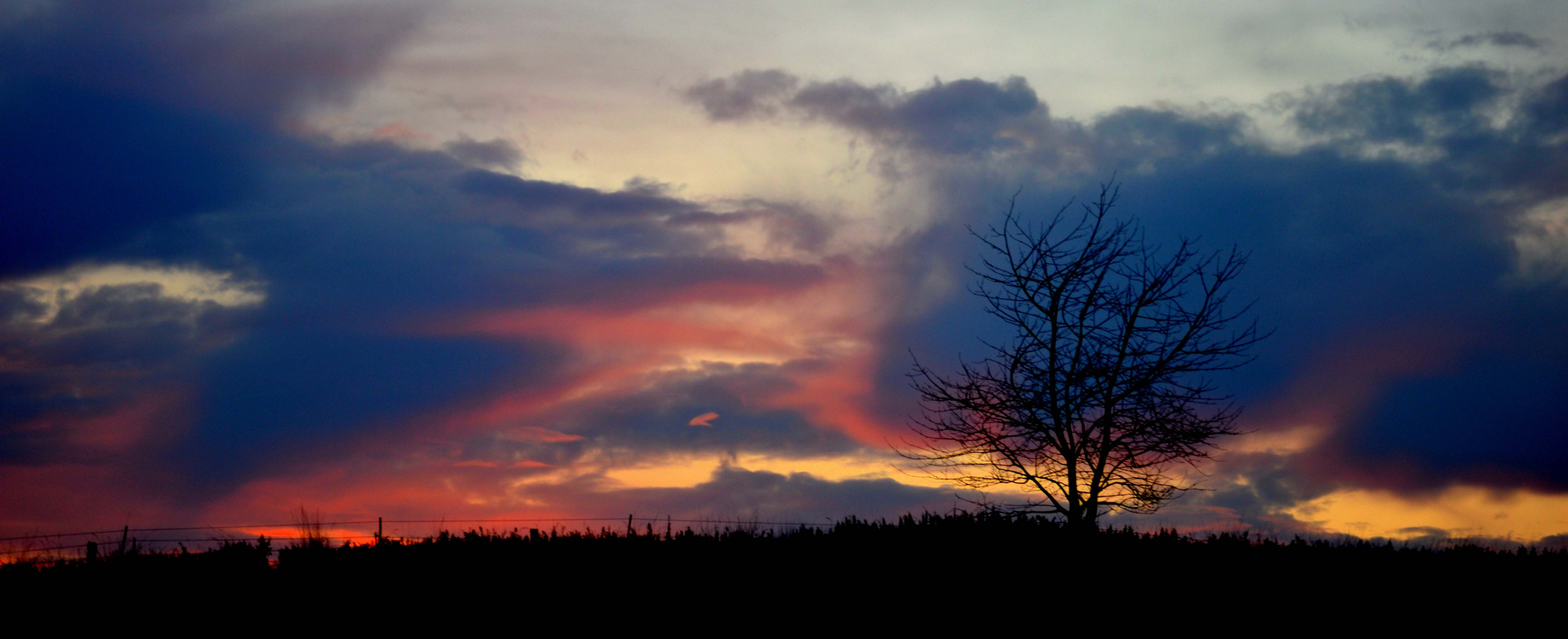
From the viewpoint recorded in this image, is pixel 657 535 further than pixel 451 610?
Yes

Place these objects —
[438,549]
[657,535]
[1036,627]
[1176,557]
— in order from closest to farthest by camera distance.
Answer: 1. [1036,627]
2. [1176,557]
3. [438,549]
4. [657,535]

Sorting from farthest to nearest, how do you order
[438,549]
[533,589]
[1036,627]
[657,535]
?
[657,535] < [438,549] < [533,589] < [1036,627]

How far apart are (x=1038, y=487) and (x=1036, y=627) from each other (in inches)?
286

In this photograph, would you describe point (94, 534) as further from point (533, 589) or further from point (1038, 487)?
point (1038, 487)

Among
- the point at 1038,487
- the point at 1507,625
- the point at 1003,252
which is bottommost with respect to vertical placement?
the point at 1507,625

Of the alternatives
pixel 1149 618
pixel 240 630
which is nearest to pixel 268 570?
pixel 240 630

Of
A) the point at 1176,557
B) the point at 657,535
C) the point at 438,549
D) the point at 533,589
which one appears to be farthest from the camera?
the point at 657,535

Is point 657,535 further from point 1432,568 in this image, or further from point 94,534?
point 1432,568

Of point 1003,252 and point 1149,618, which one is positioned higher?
point 1003,252

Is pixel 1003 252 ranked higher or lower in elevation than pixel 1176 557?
higher

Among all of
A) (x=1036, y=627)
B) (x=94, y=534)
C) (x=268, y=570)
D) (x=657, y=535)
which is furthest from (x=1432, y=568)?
(x=94, y=534)

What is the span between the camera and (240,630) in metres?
12.1

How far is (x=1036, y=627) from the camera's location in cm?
1197

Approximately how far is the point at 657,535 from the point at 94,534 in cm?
1093
